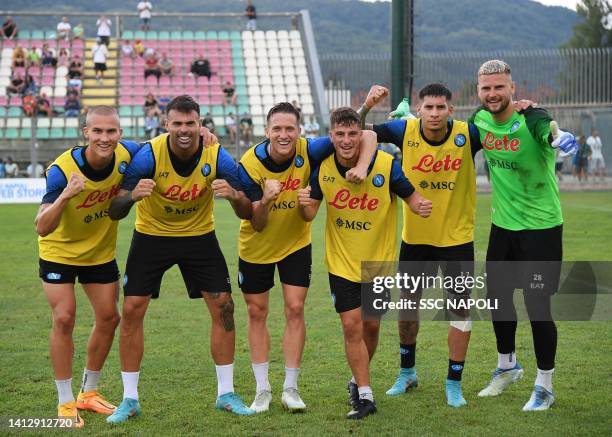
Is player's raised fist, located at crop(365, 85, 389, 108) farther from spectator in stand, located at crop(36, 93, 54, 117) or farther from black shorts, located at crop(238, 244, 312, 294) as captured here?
spectator in stand, located at crop(36, 93, 54, 117)

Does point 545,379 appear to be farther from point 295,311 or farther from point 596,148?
point 596,148

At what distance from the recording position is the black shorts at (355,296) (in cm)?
706

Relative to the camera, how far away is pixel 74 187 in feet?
21.4

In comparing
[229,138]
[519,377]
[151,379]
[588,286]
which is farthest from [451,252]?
[229,138]

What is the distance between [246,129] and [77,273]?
86.0 feet

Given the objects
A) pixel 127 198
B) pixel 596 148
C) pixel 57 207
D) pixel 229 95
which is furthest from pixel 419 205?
A: pixel 229 95

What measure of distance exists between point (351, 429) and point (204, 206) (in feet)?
6.72

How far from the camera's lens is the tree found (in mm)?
71938

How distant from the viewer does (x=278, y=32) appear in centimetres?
4366

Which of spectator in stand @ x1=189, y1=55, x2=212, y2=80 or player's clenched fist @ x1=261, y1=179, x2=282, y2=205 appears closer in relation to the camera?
player's clenched fist @ x1=261, y1=179, x2=282, y2=205

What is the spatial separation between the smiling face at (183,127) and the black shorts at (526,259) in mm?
2541

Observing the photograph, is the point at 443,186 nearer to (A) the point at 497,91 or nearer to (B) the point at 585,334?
(A) the point at 497,91

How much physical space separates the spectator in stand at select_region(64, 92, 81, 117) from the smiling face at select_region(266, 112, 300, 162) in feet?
96.5

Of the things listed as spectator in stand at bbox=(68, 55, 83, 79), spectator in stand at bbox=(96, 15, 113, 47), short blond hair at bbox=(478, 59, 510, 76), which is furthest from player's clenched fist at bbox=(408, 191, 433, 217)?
spectator in stand at bbox=(96, 15, 113, 47)
